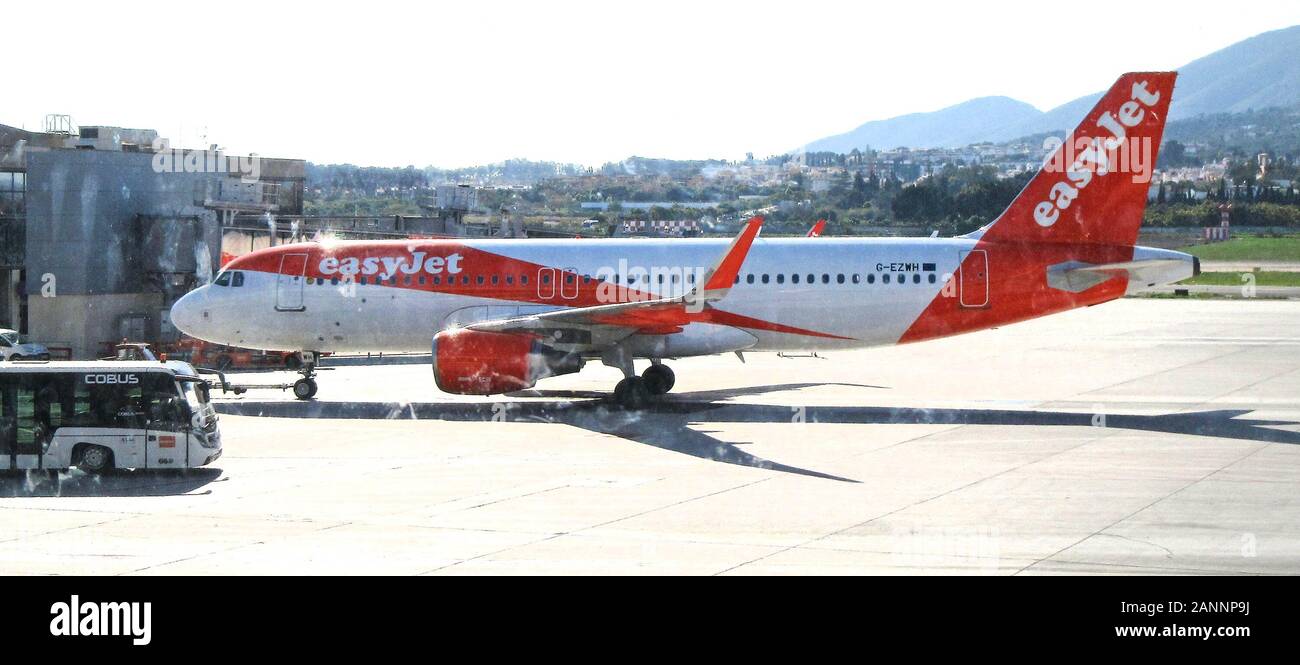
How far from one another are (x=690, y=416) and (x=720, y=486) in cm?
834

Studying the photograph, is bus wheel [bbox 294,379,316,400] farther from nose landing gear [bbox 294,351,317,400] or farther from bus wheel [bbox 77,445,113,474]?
bus wheel [bbox 77,445,113,474]

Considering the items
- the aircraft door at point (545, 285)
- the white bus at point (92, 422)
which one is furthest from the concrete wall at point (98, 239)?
the white bus at point (92, 422)

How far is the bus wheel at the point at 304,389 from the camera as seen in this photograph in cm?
2988

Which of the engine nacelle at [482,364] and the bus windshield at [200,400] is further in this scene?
the engine nacelle at [482,364]

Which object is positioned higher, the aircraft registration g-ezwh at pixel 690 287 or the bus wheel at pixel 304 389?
the aircraft registration g-ezwh at pixel 690 287

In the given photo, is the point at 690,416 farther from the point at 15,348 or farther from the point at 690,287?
the point at 15,348

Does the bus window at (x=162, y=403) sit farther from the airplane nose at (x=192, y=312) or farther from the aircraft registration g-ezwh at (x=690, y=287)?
the airplane nose at (x=192, y=312)

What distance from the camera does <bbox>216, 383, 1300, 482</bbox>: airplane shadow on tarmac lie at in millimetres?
23312

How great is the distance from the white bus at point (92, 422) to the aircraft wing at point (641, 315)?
8.05 m

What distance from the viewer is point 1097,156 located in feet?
88.8

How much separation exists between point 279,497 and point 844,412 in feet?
43.2

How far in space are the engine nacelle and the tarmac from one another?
0.78 meters
